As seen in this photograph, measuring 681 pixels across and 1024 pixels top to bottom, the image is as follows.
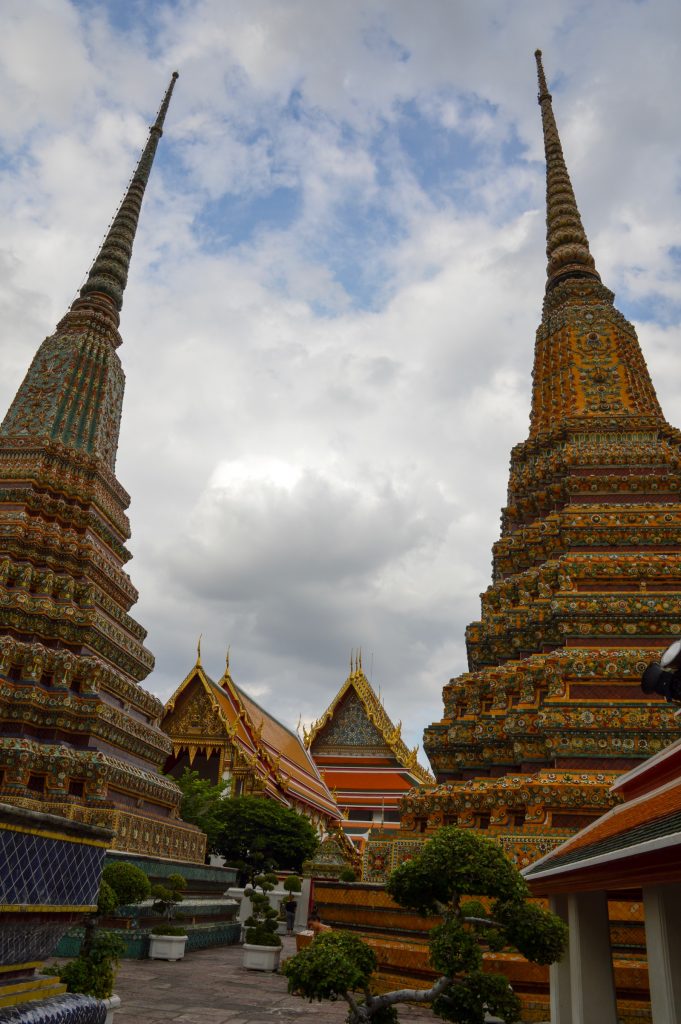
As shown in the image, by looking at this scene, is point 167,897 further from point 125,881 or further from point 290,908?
point 290,908

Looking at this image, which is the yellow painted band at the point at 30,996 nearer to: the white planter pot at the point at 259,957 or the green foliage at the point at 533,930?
the green foliage at the point at 533,930

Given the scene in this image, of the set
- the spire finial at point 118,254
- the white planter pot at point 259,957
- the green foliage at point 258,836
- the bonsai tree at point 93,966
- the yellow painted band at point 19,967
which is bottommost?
the white planter pot at point 259,957

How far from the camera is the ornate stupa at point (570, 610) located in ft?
31.0

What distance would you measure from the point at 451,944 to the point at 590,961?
5.72 ft

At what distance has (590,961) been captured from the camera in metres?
5.71

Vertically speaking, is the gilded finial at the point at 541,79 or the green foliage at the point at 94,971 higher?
the gilded finial at the point at 541,79

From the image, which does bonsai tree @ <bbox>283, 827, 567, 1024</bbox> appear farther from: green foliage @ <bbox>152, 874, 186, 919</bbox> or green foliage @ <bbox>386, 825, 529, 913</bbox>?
green foliage @ <bbox>152, 874, 186, 919</bbox>

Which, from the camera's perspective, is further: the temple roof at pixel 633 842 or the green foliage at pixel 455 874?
the green foliage at pixel 455 874

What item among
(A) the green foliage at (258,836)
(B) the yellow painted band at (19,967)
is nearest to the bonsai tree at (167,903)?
(B) the yellow painted band at (19,967)

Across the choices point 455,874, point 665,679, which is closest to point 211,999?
point 455,874

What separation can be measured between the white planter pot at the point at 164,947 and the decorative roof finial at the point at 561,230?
50.5ft

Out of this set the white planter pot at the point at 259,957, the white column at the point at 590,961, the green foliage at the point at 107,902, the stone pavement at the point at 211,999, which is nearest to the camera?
the white column at the point at 590,961

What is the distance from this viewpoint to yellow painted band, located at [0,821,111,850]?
3057 millimetres

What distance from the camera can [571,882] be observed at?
17.4 feet
